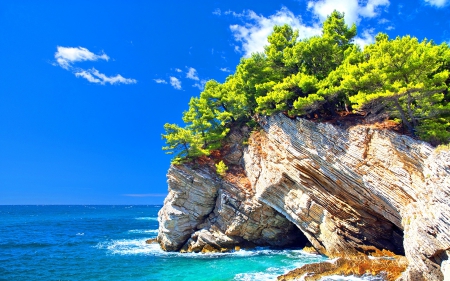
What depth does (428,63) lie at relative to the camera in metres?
18.1

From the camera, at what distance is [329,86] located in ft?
81.2

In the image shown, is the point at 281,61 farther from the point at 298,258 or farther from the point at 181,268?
the point at 181,268

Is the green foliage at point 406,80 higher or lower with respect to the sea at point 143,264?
higher

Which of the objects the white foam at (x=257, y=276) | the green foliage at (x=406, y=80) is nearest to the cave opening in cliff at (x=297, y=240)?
the white foam at (x=257, y=276)

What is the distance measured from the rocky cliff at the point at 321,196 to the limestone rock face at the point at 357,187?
2.4 inches

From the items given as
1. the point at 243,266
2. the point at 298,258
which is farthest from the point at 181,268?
the point at 298,258

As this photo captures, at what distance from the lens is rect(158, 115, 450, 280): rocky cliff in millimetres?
16359

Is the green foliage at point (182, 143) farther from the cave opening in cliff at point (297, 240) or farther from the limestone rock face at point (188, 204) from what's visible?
the cave opening in cliff at point (297, 240)

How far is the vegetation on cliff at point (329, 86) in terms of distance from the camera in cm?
1867

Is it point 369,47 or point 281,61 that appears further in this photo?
point 281,61

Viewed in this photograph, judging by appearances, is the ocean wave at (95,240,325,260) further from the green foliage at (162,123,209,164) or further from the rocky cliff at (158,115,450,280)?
the green foliage at (162,123,209,164)

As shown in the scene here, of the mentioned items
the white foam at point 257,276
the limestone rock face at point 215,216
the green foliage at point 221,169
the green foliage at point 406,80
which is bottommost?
the white foam at point 257,276

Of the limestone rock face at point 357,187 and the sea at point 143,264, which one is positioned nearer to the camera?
the limestone rock face at point 357,187

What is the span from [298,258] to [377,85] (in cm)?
1617
